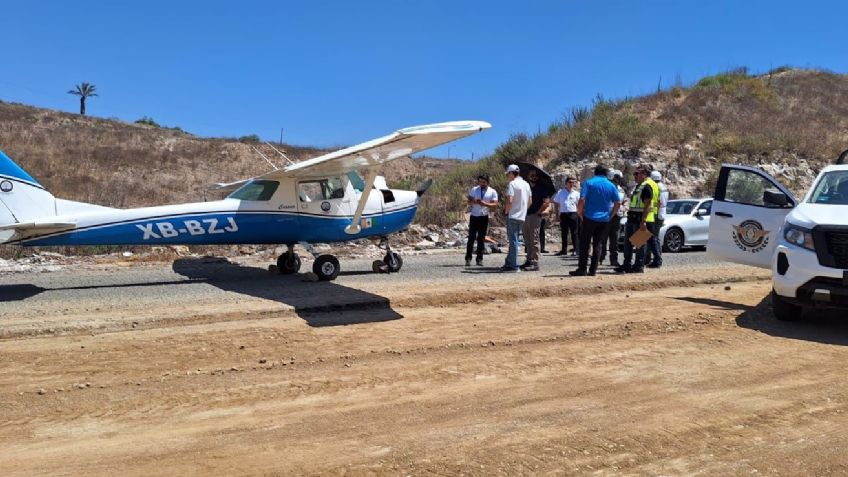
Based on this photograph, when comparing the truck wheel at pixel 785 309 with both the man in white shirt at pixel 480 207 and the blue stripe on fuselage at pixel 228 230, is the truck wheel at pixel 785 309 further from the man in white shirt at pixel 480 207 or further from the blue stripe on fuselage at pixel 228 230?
the blue stripe on fuselage at pixel 228 230

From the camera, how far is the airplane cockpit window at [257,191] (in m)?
12.8

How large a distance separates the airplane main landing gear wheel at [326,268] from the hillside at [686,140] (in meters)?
10.8

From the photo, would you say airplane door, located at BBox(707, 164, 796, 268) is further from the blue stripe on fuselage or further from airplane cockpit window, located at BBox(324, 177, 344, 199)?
airplane cockpit window, located at BBox(324, 177, 344, 199)

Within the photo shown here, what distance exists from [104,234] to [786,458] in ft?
33.8

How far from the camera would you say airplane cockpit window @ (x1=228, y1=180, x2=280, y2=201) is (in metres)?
12.8

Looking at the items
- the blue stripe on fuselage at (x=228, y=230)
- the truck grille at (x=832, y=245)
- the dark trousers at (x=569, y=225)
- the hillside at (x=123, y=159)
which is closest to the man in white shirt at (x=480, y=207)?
the blue stripe on fuselage at (x=228, y=230)

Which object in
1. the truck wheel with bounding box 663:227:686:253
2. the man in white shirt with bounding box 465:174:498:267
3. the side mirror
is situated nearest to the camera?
the side mirror

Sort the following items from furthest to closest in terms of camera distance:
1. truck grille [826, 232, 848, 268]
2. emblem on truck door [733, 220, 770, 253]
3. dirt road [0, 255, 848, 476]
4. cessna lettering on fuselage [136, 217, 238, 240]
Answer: cessna lettering on fuselage [136, 217, 238, 240] < emblem on truck door [733, 220, 770, 253] < truck grille [826, 232, 848, 268] < dirt road [0, 255, 848, 476]

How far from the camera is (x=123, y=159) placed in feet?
118

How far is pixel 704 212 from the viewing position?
19031 millimetres

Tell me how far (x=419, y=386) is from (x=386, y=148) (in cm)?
556

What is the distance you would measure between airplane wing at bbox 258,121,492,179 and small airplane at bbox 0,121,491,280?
0.05 ft

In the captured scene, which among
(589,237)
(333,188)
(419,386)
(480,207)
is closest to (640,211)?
(589,237)

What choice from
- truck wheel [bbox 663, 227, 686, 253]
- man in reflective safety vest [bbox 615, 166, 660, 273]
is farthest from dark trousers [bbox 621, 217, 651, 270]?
truck wheel [bbox 663, 227, 686, 253]
